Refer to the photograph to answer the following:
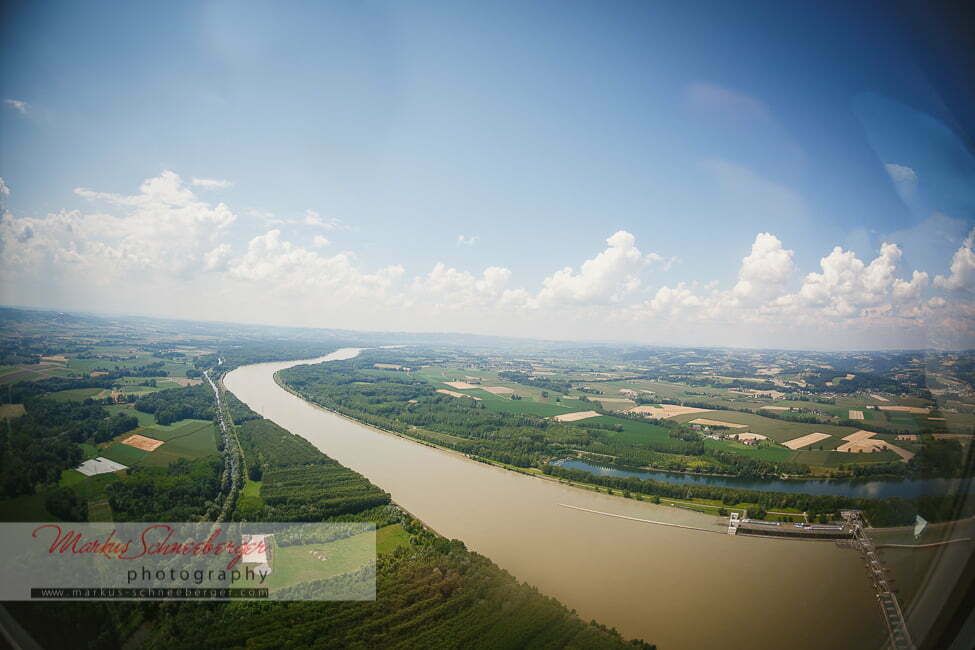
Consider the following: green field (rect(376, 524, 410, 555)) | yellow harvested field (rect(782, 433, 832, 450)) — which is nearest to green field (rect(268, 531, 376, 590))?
green field (rect(376, 524, 410, 555))

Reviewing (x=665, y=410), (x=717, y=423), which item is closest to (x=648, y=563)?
(x=717, y=423)

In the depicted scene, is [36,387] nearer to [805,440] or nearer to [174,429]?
[174,429]

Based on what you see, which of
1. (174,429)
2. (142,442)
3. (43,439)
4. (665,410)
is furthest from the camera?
(665,410)

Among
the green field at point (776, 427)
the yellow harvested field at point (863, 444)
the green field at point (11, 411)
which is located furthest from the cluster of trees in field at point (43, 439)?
the green field at point (776, 427)

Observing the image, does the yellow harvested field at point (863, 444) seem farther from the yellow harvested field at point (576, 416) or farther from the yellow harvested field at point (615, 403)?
the yellow harvested field at point (615, 403)

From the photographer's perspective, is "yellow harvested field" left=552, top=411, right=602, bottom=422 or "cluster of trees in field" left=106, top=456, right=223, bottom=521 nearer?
"cluster of trees in field" left=106, top=456, right=223, bottom=521

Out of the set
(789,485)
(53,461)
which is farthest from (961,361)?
(789,485)

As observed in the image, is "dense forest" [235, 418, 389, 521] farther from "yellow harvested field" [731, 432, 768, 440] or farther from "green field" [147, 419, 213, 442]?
"yellow harvested field" [731, 432, 768, 440]
